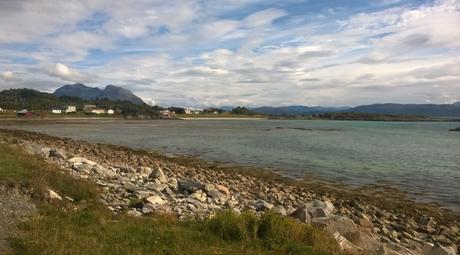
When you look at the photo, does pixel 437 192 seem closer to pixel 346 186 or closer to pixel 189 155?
pixel 346 186

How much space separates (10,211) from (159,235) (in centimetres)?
431

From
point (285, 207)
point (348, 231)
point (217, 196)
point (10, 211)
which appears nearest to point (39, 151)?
point (217, 196)

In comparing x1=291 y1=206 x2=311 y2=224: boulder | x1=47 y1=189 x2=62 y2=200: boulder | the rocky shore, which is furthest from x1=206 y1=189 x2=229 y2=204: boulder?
x1=47 y1=189 x2=62 y2=200: boulder

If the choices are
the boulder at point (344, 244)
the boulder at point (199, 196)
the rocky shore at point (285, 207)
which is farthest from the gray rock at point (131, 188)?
the boulder at point (344, 244)

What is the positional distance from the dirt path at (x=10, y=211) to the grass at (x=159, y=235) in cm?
22

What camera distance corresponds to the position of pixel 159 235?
979cm

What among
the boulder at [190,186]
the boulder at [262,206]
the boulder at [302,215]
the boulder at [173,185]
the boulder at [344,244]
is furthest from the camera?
the boulder at [173,185]

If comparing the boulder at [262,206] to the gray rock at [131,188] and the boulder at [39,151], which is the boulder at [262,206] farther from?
the boulder at [39,151]

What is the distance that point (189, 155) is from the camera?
49.1m

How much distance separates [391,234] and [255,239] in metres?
9.93

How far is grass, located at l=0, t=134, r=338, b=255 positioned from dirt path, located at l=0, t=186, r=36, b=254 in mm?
219

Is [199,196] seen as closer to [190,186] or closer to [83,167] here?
[190,186]

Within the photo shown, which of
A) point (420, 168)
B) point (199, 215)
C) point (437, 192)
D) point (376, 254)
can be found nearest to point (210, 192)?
point (199, 215)

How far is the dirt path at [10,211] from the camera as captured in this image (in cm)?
948
